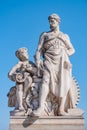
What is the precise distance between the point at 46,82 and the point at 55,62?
0.70 meters

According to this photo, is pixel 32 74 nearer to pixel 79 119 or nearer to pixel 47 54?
pixel 47 54

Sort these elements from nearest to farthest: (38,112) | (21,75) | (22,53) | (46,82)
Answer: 1. (38,112)
2. (46,82)
3. (21,75)
4. (22,53)

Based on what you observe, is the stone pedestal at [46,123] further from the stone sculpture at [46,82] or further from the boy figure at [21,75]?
the boy figure at [21,75]

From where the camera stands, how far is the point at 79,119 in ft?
26.9

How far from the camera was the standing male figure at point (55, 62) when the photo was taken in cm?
840

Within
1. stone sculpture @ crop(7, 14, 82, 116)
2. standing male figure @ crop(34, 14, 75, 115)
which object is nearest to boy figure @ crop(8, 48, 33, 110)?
stone sculpture @ crop(7, 14, 82, 116)

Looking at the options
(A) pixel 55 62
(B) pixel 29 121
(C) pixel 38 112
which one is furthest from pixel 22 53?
(B) pixel 29 121

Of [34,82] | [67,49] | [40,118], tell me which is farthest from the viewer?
[67,49]

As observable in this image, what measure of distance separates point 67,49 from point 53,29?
31.4 inches

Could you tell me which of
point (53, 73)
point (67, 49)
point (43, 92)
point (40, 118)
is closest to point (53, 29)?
point (67, 49)

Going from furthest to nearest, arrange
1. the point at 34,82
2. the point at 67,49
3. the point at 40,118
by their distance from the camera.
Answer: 1. the point at 67,49
2. the point at 34,82
3. the point at 40,118

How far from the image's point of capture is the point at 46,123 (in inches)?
318

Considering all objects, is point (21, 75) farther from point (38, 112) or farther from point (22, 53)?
point (38, 112)

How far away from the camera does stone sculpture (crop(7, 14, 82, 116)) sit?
8.41 meters
